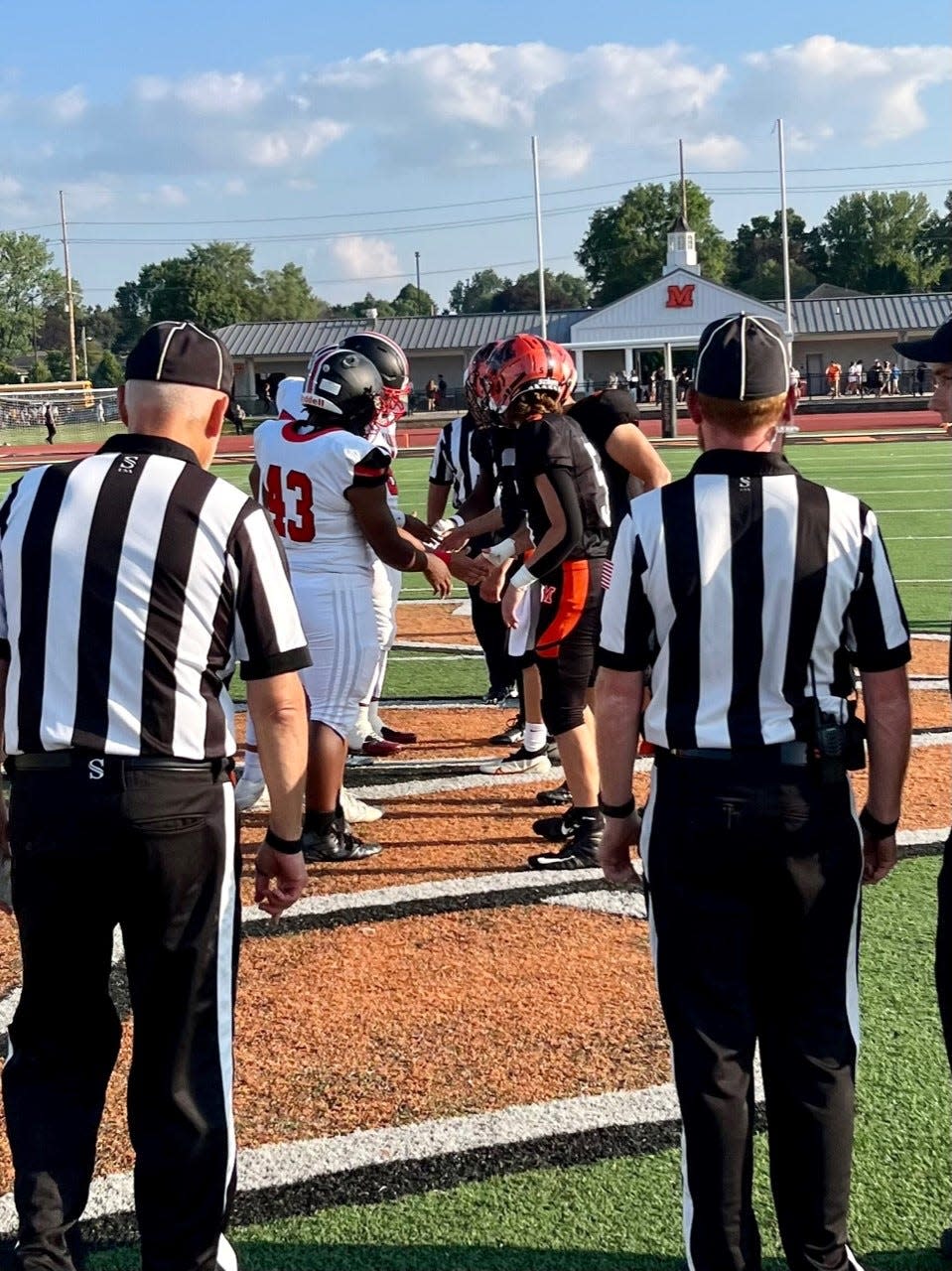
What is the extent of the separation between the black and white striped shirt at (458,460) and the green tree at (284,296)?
319ft

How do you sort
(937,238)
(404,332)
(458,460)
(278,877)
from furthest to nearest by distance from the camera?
(937,238) < (404,332) < (458,460) < (278,877)

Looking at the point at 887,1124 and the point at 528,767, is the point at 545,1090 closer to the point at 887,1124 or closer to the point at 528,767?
the point at 887,1124

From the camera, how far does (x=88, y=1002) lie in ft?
9.78

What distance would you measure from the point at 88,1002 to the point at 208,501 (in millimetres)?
1149

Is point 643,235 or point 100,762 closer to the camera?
point 100,762

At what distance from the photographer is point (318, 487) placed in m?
5.79

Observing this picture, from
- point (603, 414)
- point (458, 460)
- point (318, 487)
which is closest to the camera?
point (318, 487)

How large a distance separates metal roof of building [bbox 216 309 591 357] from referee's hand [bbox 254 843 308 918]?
211 ft

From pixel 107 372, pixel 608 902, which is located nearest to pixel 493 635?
pixel 608 902

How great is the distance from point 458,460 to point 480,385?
262 centimetres

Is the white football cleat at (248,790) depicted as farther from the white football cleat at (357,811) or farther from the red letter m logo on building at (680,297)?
the red letter m logo on building at (680,297)

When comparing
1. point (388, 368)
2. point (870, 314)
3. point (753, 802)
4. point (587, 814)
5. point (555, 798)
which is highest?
point (870, 314)

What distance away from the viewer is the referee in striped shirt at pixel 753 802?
2.80 m

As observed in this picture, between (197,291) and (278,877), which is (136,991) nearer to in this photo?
(278,877)
